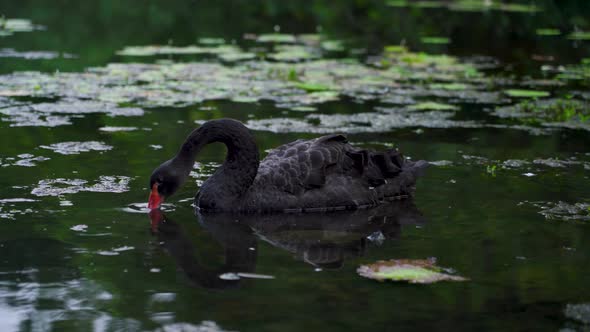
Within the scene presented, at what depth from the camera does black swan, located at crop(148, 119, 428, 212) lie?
6.50 metres

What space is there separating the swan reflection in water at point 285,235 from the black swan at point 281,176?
10 cm

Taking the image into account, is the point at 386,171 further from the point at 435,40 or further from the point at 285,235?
the point at 435,40

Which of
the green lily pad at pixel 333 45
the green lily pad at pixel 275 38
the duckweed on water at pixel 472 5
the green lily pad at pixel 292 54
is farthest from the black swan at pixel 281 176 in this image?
the duckweed on water at pixel 472 5

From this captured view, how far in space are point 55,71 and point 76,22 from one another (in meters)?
4.91

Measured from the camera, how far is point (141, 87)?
11117 mm

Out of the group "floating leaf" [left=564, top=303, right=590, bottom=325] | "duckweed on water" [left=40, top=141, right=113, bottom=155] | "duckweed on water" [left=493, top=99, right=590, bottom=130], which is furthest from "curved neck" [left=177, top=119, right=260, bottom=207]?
"duckweed on water" [left=493, top=99, right=590, bottom=130]

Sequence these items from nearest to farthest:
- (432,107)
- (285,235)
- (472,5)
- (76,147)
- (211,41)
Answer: (285,235), (76,147), (432,107), (211,41), (472,5)

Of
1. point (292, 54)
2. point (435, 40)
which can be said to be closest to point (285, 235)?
point (292, 54)

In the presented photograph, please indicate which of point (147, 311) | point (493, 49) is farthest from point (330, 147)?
point (493, 49)

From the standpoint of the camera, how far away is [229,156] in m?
Answer: 6.68

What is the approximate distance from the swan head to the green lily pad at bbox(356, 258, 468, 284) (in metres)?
1.65

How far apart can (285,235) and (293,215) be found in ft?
1.89

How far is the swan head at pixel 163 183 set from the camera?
637 cm

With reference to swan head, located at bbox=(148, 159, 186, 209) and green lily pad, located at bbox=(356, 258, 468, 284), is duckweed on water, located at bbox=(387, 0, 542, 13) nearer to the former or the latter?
swan head, located at bbox=(148, 159, 186, 209)
